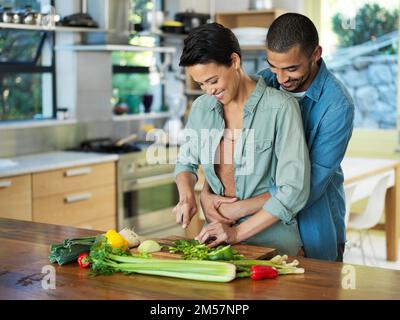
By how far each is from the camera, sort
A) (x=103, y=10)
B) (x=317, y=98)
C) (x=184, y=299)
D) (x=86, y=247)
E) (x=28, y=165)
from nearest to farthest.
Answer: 1. (x=184, y=299)
2. (x=86, y=247)
3. (x=317, y=98)
4. (x=28, y=165)
5. (x=103, y=10)

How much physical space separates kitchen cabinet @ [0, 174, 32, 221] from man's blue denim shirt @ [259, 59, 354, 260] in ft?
8.09

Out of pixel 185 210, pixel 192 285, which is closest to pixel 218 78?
pixel 185 210

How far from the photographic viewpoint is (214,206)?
105 inches

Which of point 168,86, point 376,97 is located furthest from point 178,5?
point 376,97

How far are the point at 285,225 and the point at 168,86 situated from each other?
477 centimetres

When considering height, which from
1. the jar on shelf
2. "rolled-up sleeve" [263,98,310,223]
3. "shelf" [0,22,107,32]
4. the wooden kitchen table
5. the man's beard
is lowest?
the wooden kitchen table

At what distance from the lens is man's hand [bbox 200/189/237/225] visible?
8.64 feet

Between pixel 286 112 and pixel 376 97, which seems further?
pixel 376 97

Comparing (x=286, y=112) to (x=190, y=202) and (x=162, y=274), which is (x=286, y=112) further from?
(x=162, y=274)

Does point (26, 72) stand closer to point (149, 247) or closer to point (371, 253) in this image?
point (371, 253)

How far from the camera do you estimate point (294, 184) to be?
94.8 inches

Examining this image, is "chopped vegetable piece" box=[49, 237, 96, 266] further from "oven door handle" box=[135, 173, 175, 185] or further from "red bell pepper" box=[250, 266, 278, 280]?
"oven door handle" box=[135, 173, 175, 185]

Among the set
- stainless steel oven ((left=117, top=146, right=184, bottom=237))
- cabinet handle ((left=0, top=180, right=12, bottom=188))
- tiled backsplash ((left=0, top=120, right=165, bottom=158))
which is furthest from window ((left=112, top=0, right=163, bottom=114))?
cabinet handle ((left=0, top=180, right=12, bottom=188))

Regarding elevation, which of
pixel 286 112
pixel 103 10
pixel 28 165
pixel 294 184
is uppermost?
→ pixel 103 10
